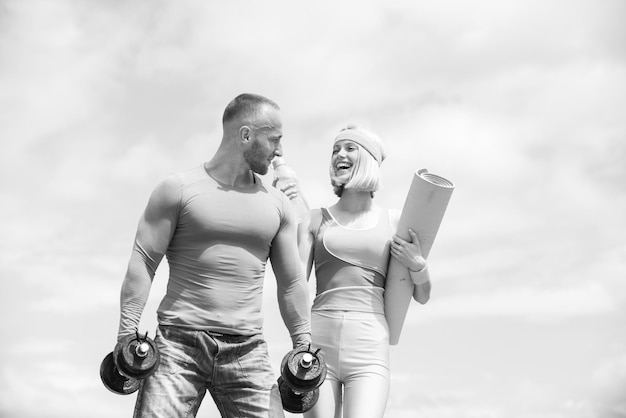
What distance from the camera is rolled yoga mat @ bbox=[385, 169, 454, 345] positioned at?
7.38 m

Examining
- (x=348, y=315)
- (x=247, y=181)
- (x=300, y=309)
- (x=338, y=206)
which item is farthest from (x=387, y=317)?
(x=247, y=181)

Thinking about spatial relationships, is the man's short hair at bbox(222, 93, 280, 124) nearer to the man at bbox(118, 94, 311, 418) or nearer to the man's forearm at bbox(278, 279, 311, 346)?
the man at bbox(118, 94, 311, 418)

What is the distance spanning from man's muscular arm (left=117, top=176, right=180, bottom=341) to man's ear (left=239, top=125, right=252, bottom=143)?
0.51 meters

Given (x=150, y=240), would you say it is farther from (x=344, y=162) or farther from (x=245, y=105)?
(x=344, y=162)

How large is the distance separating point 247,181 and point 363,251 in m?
1.83

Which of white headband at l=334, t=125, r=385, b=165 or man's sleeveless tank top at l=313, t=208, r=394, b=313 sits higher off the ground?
white headband at l=334, t=125, r=385, b=165

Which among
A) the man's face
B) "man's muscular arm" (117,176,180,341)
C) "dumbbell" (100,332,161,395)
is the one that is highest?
the man's face

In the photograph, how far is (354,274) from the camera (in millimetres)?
7238

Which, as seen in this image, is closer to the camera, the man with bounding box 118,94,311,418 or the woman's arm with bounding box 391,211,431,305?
the man with bounding box 118,94,311,418

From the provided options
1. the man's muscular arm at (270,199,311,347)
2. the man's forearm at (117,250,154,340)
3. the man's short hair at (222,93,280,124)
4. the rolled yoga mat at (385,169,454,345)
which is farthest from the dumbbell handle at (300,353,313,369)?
the rolled yoga mat at (385,169,454,345)

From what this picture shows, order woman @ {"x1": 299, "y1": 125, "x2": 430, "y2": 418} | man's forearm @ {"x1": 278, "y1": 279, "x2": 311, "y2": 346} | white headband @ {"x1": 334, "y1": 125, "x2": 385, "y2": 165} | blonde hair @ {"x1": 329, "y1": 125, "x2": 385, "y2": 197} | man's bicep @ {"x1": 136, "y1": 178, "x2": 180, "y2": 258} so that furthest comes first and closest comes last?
white headband @ {"x1": 334, "y1": 125, "x2": 385, "y2": 165} < blonde hair @ {"x1": 329, "y1": 125, "x2": 385, "y2": 197} < woman @ {"x1": 299, "y1": 125, "x2": 430, "y2": 418} < man's forearm @ {"x1": 278, "y1": 279, "x2": 311, "y2": 346} < man's bicep @ {"x1": 136, "y1": 178, "x2": 180, "y2": 258}

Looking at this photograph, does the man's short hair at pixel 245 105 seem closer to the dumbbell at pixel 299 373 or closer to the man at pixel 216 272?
the man at pixel 216 272

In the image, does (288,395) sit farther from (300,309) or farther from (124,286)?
(124,286)

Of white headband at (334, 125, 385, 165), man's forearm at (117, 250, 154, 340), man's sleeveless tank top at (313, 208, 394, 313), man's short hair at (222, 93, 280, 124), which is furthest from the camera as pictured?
white headband at (334, 125, 385, 165)
